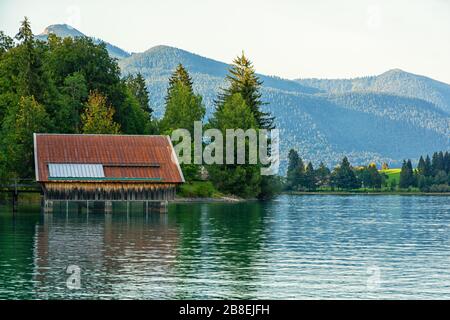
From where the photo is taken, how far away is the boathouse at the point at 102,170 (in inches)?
2830

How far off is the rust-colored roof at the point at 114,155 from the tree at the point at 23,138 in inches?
222

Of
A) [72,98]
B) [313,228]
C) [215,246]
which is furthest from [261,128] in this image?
[215,246]

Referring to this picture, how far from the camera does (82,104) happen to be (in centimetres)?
9131

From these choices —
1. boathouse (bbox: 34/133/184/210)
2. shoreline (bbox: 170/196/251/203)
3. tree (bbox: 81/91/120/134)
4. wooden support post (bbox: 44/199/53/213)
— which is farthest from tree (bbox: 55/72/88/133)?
wooden support post (bbox: 44/199/53/213)

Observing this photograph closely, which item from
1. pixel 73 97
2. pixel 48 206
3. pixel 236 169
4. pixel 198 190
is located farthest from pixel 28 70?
pixel 236 169

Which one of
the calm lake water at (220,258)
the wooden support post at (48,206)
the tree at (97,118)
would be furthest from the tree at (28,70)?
the calm lake water at (220,258)

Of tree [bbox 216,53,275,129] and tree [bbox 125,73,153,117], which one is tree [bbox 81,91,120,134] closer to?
tree [bbox 216,53,275,129]

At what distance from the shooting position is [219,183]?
11000 cm

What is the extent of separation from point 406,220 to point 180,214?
1756 centimetres

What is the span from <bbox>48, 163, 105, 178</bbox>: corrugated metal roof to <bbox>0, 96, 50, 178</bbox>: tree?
8.58m

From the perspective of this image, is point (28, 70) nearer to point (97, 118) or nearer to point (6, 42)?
point (97, 118)

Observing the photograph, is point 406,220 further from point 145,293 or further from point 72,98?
point 145,293

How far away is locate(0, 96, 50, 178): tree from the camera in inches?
3159
